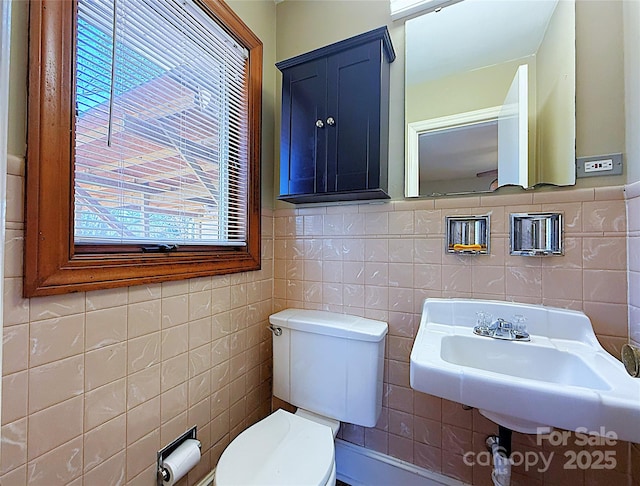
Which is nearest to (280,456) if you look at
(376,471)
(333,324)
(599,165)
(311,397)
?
(311,397)

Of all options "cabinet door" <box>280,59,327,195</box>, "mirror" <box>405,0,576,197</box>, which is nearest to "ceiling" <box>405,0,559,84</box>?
"mirror" <box>405,0,576,197</box>

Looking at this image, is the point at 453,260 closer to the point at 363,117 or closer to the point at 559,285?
the point at 559,285

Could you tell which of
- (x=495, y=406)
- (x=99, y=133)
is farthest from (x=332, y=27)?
(x=495, y=406)

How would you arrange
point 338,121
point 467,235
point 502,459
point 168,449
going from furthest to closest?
1. point 338,121
2. point 467,235
3. point 168,449
4. point 502,459

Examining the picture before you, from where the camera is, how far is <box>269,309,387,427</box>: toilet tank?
1129 millimetres

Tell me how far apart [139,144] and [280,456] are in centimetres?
111

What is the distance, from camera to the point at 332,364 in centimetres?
118

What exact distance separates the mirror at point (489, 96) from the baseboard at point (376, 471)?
1.17 m

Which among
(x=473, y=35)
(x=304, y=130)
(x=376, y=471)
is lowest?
(x=376, y=471)

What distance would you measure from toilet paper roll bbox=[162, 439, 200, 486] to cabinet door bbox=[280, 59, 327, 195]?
1.06 metres

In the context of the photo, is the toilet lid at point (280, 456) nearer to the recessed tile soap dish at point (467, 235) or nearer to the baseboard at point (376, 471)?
the baseboard at point (376, 471)

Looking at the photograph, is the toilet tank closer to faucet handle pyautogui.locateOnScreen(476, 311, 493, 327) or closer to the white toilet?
the white toilet

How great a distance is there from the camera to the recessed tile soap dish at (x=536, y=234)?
1.00 meters

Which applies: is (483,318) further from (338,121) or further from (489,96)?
(338,121)
